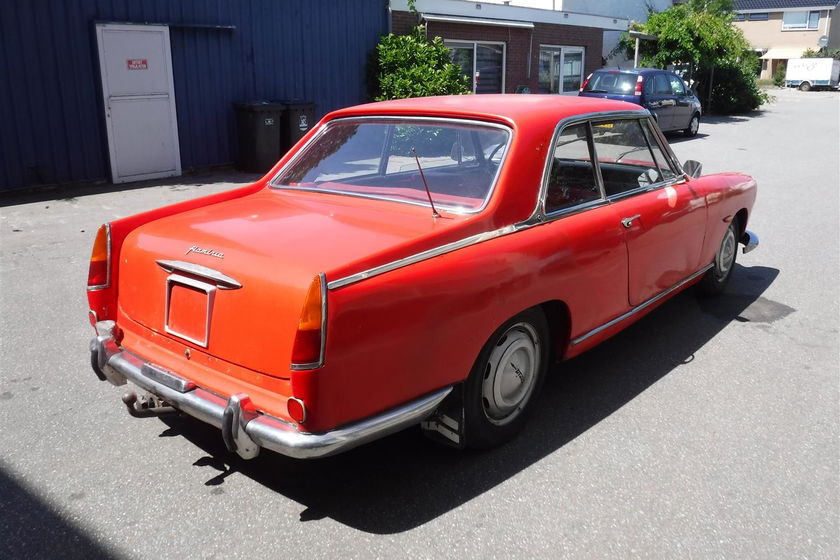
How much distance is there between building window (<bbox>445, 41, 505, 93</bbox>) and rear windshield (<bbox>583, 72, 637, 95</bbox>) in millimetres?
2799

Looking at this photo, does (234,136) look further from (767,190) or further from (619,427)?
(619,427)

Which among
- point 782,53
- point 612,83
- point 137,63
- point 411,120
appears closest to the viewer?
point 411,120

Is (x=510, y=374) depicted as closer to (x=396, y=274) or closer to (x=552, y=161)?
(x=396, y=274)

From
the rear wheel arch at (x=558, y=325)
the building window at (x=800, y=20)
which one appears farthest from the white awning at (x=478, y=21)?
the building window at (x=800, y=20)

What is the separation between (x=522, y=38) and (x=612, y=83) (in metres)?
3.62

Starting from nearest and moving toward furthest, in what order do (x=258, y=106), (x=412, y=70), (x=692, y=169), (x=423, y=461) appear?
(x=423, y=461) → (x=692, y=169) → (x=258, y=106) → (x=412, y=70)

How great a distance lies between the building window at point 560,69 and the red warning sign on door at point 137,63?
12478 mm

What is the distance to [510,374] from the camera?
3.44m

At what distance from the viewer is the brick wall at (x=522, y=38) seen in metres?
16.7

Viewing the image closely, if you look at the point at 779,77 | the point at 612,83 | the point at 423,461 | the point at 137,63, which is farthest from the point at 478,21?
the point at 779,77

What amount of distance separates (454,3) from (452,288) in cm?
1516

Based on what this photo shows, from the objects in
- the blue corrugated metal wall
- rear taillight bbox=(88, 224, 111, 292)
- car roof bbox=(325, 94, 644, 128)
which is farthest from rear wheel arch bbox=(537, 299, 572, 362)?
the blue corrugated metal wall

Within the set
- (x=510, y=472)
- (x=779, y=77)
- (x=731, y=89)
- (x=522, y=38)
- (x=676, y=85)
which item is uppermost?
(x=522, y=38)

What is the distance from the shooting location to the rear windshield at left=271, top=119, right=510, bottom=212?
3523 mm
